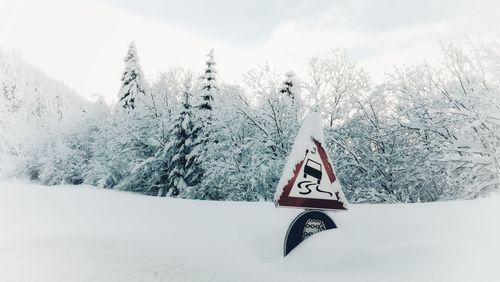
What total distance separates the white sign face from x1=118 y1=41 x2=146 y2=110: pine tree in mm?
33795

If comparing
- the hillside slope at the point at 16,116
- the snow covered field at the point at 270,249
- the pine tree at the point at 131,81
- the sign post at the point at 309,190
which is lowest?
the snow covered field at the point at 270,249

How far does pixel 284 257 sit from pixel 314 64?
19.1 meters

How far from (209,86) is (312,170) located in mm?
24921

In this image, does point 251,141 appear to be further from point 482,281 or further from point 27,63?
point 27,63

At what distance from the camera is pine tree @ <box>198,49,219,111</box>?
3045cm

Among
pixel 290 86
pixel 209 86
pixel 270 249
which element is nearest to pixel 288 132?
pixel 290 86

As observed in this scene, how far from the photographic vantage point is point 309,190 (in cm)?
666

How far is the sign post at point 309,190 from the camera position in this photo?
6.64 m

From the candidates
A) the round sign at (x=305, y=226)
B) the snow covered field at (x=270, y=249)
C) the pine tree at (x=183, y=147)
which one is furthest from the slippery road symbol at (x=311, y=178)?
the pine tree at (x=183, y=147)

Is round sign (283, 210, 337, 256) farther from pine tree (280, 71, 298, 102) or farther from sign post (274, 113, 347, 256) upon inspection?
pine tree (280, 71, 298, 102)

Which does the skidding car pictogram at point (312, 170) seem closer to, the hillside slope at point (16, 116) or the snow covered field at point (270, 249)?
the snow covered field at point (270, 249)

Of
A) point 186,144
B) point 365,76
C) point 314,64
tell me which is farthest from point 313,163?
point 186,144

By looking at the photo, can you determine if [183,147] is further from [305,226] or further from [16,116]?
[305,226]

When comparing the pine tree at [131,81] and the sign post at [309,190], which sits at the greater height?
the pine tree at [131,81]
